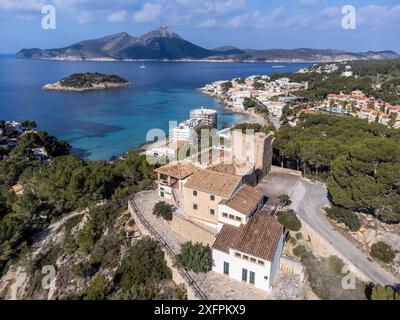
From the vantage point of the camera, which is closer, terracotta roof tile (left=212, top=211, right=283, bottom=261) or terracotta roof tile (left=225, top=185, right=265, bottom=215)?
terracotta roof tile (left=212, top=211, right=283, bottom=261)

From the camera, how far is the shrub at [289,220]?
67.7 ft

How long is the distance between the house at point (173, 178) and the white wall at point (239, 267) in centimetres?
774

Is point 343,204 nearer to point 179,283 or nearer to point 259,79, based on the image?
point 179,283

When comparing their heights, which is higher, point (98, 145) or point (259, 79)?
point (259, 79)

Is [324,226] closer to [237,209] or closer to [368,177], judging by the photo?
[368,177]

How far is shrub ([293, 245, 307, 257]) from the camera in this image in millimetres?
19075

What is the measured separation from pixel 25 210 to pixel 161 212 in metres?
13.2

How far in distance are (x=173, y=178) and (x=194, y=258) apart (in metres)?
8.94

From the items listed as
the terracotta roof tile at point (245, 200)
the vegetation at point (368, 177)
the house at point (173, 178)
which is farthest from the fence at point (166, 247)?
the vegetation at point (368, 177)

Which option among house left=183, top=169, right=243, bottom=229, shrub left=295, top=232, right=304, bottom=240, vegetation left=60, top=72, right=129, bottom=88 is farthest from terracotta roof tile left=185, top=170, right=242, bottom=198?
vegetation left=60, top=72, right=129, bottom=88

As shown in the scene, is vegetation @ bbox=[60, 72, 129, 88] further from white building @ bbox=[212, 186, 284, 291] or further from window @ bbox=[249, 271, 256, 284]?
window @ bbox=[249, 271, 256, 284]

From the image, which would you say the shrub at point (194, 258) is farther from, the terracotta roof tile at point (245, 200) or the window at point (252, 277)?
the terracotta roof tile at point (245, 200)
